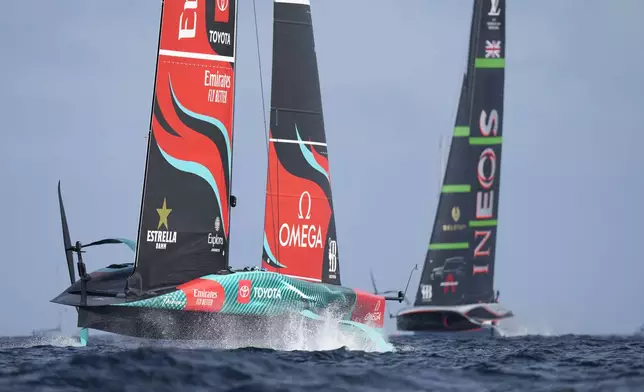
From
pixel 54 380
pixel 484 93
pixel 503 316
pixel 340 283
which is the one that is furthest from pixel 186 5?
pixel 503 316

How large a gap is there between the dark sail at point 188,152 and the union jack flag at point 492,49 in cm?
2598

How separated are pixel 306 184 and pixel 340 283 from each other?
106 inches

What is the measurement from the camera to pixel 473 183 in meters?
48.9

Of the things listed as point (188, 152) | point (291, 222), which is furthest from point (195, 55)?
point (291, 222)

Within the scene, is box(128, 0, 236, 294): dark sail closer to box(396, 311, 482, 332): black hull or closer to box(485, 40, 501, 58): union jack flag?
box(485, 40, 501, 58): union jack flag

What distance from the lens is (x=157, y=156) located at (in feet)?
76.5

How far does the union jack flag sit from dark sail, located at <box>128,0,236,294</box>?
26.0 m

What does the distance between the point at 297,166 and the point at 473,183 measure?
22.0 m

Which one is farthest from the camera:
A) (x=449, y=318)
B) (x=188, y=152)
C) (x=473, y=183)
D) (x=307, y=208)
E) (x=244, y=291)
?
(x=449, y=318)

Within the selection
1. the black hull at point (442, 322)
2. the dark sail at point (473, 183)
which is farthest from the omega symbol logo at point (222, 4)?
the black hull at point (442, 322)

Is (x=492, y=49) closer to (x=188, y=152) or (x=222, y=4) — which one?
(x=222, y=4)

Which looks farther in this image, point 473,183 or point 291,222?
point 473,183

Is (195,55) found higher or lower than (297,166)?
higher

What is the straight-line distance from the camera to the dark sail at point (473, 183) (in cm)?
4872
